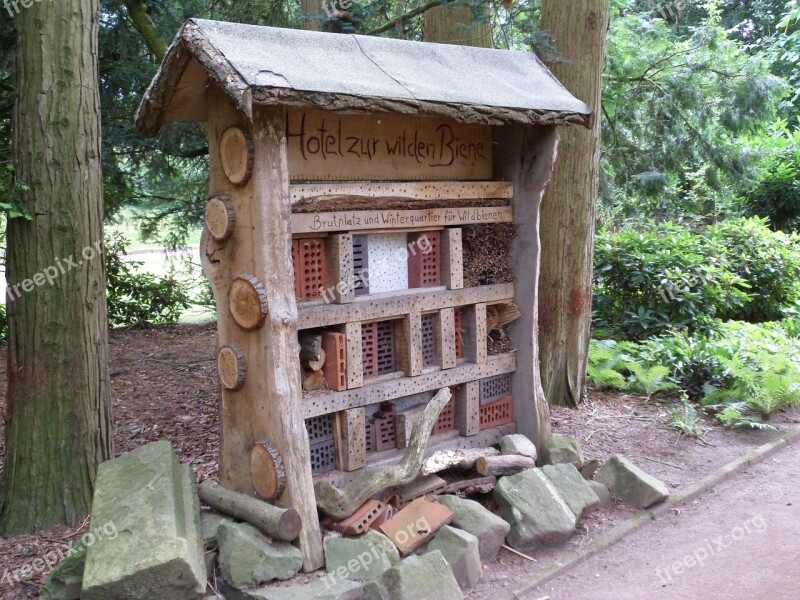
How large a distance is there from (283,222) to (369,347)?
1.16 meters

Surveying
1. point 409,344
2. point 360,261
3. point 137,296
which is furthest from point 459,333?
point 137,296

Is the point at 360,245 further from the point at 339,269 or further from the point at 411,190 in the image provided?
the point at 411,190

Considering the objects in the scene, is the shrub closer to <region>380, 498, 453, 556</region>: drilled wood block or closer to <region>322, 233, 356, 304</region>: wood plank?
<region>380, 498, 453, 556</region>: drilled wood block

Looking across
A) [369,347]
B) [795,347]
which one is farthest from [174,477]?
[795,347]

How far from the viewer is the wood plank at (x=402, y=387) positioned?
429 centimetres

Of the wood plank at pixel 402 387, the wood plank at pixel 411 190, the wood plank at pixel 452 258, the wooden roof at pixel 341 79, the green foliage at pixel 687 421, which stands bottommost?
the green foliage at pixel 687 421

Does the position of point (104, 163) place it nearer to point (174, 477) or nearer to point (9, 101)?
point (9, 101)

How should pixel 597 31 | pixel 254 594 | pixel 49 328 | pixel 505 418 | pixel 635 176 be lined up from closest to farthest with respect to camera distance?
1. pixel 254 594
2. pixel 49 328
3. pixel 505 418
4. pixel 597 31
5. pixel 635 176

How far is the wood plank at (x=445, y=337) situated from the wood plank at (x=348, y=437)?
31.2 inches

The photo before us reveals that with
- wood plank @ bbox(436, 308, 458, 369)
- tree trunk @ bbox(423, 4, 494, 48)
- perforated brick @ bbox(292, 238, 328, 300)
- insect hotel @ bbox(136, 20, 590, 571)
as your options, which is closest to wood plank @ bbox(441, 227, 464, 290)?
insect hotel @ bbox(136, 20, 590, 571)

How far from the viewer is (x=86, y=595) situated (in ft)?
10.6

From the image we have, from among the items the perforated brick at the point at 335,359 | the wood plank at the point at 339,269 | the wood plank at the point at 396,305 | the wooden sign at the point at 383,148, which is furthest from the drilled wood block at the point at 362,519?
the wooden sign at the point at 383,148

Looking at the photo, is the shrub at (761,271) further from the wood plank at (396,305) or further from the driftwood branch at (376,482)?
the driftwood branch at (376,482)

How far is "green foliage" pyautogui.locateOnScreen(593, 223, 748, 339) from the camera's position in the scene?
9445 mm
